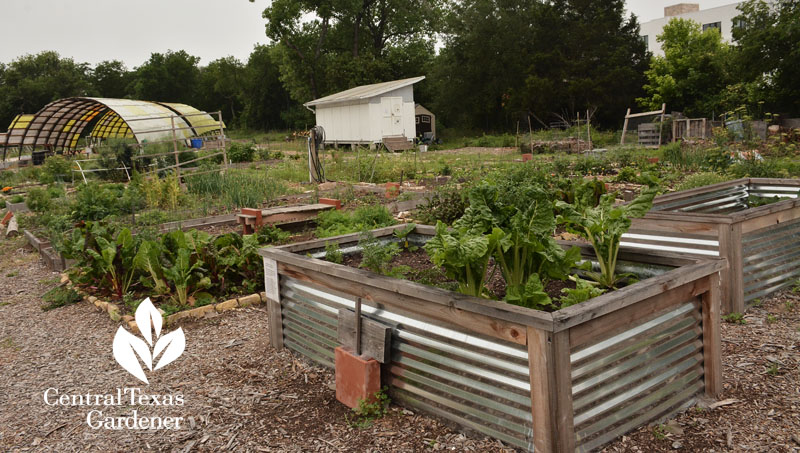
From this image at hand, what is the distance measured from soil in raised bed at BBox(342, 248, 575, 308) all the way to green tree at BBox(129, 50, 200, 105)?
196 feet

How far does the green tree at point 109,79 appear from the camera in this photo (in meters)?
64.4

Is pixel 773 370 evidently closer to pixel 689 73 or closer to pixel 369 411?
pixel 369 411

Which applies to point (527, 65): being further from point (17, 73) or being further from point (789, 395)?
point (17, 73)

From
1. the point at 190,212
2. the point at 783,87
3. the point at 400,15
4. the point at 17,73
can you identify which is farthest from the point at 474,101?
the point at 17,73

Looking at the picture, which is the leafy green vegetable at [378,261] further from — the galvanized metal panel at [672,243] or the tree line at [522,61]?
the tree line at [522,61]

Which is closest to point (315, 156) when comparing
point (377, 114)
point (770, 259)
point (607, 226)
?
point (770, 259)

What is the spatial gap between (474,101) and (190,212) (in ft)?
92.4

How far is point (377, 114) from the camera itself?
84.0 ft

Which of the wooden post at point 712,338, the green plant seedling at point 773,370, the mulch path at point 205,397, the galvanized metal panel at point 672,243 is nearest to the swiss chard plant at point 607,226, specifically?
the wooden post at point 712,338

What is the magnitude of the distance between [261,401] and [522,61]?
1253 inches

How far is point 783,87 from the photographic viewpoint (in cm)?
2489

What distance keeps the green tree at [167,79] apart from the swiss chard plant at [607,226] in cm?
6108

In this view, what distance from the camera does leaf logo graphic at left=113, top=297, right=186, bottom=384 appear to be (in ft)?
14.0

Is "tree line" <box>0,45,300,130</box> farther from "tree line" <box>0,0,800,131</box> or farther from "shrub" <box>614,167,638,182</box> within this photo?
"shrub" <box>614,167,638,182</box>
